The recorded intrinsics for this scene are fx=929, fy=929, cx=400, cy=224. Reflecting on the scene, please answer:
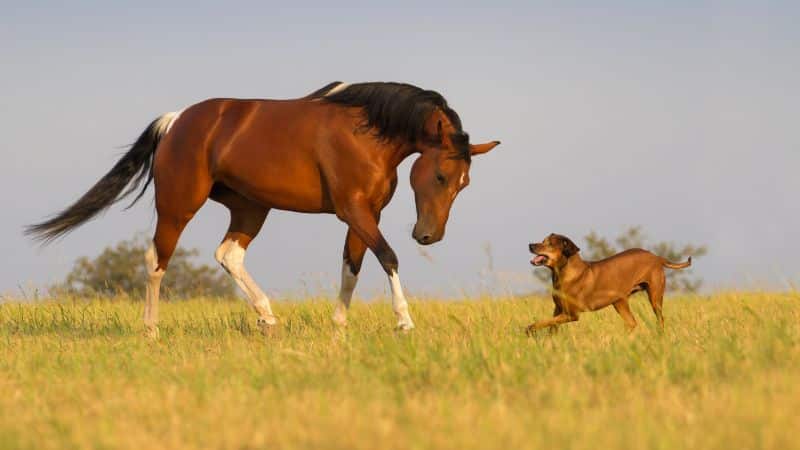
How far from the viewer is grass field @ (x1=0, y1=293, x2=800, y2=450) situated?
3777 mm

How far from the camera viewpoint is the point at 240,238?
9.69 meters

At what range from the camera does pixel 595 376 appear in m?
→ 5.20

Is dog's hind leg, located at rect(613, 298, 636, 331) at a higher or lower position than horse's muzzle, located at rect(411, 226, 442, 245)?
lower

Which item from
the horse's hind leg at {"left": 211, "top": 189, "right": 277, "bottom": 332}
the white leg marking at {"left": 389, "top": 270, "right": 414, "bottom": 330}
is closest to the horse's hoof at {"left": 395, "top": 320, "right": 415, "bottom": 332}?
the white leg marking at {"left": 389, "top": 270, "right": 414, "bottom": 330}

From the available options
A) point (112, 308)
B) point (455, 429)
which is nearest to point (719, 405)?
point (455, 429)

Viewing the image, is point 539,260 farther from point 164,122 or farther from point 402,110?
point 164,122

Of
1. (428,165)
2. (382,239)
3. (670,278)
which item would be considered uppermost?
(428,165)

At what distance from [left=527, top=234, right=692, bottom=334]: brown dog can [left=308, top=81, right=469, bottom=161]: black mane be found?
1.15m

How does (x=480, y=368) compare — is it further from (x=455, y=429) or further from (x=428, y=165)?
(x=428, y=165)

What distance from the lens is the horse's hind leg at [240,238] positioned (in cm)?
949

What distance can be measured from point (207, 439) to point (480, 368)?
6.19 ft

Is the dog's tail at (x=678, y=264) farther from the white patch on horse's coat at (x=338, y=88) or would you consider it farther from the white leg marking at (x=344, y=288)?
the white patch on horse's coat at (x=338, y=88)

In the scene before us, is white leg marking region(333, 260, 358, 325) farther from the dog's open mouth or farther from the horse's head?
the dog's open mouth

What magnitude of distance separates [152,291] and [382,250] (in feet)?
8.90
